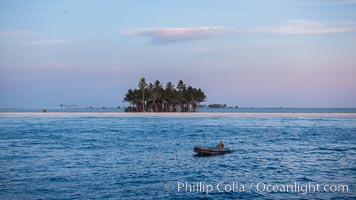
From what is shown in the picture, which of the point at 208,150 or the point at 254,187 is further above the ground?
the point at 208,150

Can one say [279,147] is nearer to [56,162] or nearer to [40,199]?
[56,162]

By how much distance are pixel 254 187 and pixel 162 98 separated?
142m

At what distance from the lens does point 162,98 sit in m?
166

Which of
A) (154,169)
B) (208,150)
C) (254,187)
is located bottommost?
(254,187)

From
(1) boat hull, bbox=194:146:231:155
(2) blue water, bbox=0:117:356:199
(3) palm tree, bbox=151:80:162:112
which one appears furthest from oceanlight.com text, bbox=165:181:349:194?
(3) palm tree, bbox=151:80:162:112

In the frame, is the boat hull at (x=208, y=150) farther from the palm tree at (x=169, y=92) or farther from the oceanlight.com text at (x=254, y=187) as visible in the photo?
the palm tree at (x=169, y=92)

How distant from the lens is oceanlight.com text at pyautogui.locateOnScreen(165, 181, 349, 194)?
23984 millimetres

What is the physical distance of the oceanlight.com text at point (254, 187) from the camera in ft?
78.7

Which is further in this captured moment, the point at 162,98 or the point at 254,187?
the point at 162,98

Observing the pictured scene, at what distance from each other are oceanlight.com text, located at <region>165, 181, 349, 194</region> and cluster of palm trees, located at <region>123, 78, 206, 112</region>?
13413 cm

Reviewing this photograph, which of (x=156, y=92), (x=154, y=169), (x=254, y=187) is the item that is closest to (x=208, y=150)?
(x=154, y=169)

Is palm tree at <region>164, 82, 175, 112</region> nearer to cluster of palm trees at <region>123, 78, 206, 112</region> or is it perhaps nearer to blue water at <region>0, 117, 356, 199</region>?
cluster of palm trees at <region>123, 78, 206, 112</region>

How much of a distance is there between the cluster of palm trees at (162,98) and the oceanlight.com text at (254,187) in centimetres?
13413

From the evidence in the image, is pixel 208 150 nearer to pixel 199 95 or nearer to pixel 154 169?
pixel 154 169
